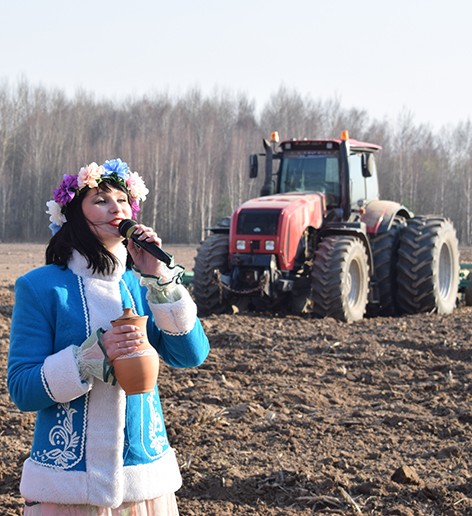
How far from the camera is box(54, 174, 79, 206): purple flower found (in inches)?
113

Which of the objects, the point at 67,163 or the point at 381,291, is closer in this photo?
the point at 381,291

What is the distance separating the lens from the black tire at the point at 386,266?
1199cm

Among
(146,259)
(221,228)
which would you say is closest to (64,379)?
(146,259)

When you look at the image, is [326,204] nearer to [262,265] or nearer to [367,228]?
[367,228]

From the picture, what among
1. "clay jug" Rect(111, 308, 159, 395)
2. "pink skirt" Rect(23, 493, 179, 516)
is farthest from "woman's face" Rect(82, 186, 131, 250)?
"pink skirt" Rect(23, 493, 179, 516)

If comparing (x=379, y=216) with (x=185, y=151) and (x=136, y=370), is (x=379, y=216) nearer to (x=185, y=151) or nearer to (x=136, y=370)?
(x=136, y=370)

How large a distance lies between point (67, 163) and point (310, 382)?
49215 millimetres

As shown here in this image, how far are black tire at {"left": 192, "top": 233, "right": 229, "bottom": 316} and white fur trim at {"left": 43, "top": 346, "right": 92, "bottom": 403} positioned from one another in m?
8.50

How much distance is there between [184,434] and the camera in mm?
5734

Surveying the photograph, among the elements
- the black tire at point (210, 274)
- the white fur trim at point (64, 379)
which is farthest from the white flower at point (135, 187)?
the black tire at point (210, 274)

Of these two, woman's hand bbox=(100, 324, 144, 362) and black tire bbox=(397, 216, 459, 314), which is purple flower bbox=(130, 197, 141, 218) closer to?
woman's hand bbox=(100, 324, 144, 362)

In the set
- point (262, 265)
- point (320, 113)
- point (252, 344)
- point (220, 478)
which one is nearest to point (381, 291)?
point (262, 265)

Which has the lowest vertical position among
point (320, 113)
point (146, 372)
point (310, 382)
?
point (310, 382)

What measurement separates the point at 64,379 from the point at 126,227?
1.59 ft
